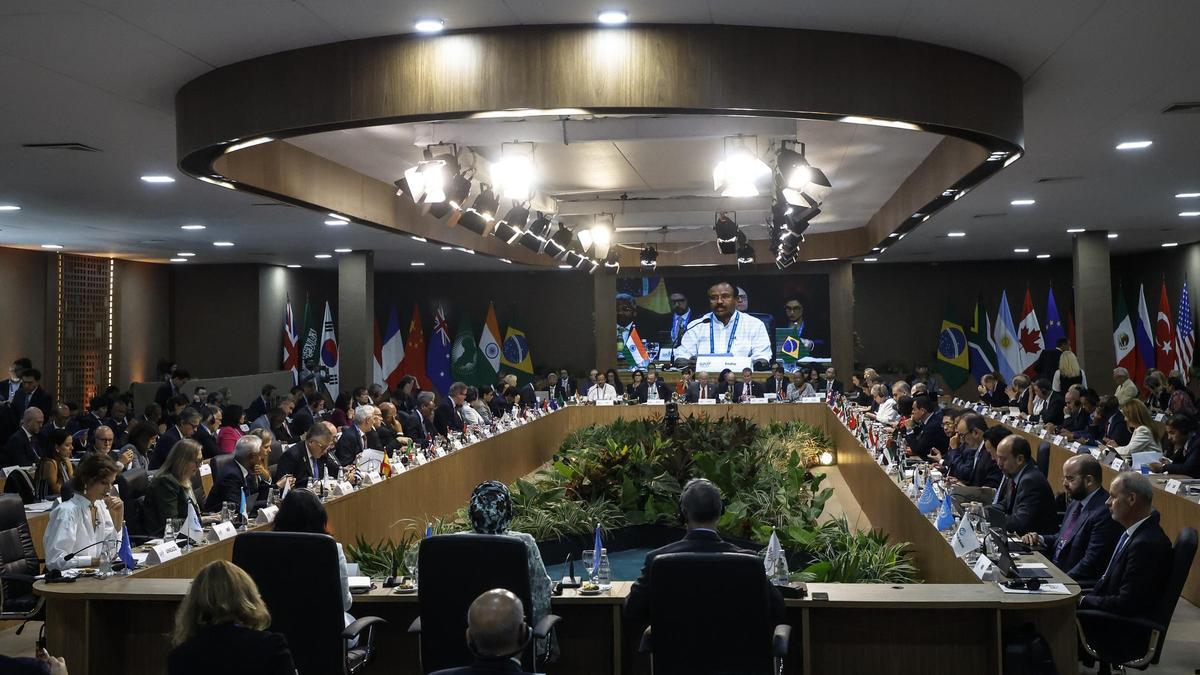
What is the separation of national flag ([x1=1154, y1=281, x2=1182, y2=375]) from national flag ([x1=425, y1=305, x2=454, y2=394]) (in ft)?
40.0

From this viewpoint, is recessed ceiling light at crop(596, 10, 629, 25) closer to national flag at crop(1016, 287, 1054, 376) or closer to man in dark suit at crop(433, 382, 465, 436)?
man in dark suit at crop(433, 382, 465, 436)

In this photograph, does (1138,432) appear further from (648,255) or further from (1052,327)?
(1052,327)

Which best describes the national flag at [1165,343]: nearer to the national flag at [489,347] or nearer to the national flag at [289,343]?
the national flag at [489,347]

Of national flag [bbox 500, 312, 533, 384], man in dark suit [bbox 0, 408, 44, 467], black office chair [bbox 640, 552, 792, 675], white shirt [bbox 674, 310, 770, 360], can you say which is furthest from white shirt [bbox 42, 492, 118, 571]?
national flag [bbox 500, 312, 533, 384]

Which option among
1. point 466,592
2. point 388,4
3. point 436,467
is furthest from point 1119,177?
point 466,592

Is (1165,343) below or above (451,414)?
above

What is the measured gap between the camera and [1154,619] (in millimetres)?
4109

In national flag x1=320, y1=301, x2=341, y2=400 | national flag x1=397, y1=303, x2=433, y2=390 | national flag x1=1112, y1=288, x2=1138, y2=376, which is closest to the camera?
national flag x1=1112, y1=288, x2=1138, y2=376

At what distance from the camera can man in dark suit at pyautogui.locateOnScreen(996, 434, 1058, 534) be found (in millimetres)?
5688

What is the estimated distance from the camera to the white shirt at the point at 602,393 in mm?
14807

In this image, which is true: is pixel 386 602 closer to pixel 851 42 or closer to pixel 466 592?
pixel 466 592

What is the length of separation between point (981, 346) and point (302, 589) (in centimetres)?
1813

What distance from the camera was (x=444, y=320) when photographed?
20.5m

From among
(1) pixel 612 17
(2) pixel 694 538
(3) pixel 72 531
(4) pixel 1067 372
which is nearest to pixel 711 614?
(2) pixel 694 538
